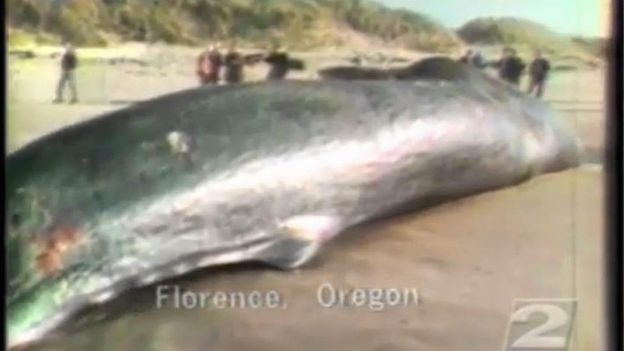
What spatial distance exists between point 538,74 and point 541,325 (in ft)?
0.68

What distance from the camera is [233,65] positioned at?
0.88m

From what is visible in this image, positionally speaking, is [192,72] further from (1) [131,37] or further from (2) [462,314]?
(2) [462,314]

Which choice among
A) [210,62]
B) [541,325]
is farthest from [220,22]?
[541,325]

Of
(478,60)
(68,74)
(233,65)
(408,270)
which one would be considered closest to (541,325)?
(408,270)

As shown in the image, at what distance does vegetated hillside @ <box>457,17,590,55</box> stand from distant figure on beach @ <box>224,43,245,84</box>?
183 millimetres

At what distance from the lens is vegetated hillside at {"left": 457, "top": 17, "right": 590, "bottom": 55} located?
0.88 meters

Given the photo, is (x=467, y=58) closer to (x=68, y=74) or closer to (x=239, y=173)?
(x=239, y=173)

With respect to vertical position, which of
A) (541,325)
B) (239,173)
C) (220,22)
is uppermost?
(220,22)

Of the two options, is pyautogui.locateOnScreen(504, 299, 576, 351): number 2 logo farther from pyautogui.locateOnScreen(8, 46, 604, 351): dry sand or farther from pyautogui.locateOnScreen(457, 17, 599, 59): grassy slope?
pyautogui.locateOnScreen(457, 17, 599, 59): grassy slope

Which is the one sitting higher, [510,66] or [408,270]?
[510,66]

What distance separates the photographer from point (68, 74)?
88cm

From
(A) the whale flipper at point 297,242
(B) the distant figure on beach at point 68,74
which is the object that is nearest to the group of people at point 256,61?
(B) the distant figure on beach at point 68,74

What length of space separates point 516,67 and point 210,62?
0.25 meters

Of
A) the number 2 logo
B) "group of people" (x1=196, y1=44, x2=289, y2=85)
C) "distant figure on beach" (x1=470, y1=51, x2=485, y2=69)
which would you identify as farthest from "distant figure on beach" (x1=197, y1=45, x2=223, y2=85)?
the number 2 logo
